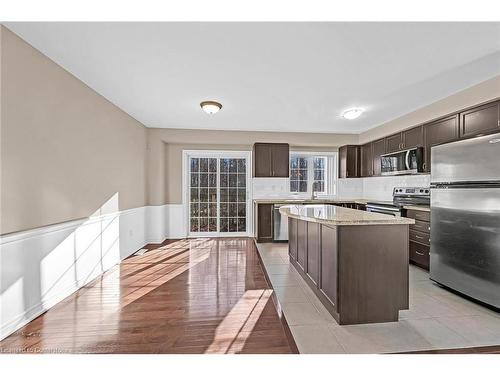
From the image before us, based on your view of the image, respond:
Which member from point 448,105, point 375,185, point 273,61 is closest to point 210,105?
point 273,61

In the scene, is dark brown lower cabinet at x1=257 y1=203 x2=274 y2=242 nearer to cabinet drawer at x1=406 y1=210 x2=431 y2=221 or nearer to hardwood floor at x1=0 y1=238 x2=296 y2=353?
hardwood floor at x1=0 y1=238 x2=296 y2=353

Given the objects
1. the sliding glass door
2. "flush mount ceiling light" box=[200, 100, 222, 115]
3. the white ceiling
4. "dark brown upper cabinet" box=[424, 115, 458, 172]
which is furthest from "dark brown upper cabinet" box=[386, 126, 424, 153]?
"flush mount ceiling light" box=[200, 100, 222, 115]

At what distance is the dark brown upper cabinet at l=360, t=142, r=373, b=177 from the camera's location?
17.0 ft

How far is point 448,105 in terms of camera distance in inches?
130

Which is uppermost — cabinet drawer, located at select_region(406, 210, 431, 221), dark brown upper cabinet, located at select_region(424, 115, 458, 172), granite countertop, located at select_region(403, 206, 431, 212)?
dark brown upper cabinet, located at select_region(424, 115, 458, 172)

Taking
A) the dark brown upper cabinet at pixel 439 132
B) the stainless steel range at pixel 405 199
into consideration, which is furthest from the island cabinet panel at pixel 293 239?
the dark brown upper cabinet at pixel 439 132

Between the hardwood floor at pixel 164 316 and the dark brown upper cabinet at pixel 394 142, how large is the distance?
3206 mm

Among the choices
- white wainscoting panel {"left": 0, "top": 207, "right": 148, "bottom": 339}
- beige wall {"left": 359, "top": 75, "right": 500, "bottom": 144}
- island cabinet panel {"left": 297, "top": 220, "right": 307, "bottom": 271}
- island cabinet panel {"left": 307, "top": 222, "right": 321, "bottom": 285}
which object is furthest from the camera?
island cabinet panel {"left": 297, "top": 220, "right": 307, "bottom": 271}

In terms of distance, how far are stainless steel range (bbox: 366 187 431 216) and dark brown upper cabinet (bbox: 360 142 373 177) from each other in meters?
1.01

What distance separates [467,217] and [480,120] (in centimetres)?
119

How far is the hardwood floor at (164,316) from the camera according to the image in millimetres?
1839

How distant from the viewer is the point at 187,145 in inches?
222

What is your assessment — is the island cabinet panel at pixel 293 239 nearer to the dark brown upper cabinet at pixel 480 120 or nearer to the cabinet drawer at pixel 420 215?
the cabinet drawer at pixel 420 215

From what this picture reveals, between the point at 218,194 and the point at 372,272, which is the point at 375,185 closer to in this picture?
the point at 218,194
